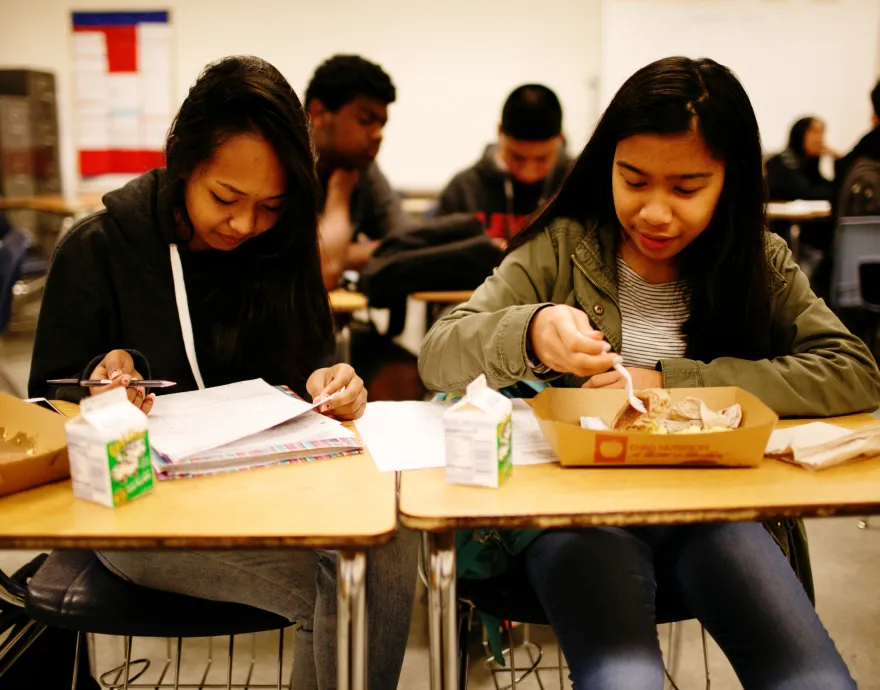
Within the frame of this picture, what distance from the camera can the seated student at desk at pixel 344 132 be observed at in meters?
2.68

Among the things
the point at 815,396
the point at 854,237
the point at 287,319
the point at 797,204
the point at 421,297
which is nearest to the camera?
the point at 815,396

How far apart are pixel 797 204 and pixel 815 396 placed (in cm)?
448

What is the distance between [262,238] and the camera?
1512mm

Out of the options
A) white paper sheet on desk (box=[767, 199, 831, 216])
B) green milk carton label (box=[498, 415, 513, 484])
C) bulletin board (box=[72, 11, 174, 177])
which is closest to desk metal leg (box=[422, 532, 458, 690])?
green milk carton label (box=[498, 415, 513, 484])

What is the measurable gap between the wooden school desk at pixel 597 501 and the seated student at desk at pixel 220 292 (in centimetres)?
17

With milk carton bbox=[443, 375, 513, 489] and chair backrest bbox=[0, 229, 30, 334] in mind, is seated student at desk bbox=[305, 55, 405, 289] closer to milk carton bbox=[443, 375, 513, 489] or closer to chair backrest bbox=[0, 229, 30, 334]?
chair backrest bbox=[0, 229, 30, 334]

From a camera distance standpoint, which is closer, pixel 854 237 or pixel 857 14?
pixel 854 237

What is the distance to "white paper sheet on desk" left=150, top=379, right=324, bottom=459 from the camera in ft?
3.50

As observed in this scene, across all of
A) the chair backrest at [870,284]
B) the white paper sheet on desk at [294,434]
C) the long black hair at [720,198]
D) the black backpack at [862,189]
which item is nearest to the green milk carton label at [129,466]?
the white paper sheet on desk at [294,434]

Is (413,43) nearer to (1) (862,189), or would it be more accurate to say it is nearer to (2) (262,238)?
(1) (862,189)

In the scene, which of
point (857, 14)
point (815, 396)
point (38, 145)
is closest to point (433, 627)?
point (815, 396)

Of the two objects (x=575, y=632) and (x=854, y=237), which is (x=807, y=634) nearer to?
(x=575, y=632)

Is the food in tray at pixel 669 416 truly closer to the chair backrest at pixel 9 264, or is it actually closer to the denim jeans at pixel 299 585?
the denim jeans at pixel 299 585

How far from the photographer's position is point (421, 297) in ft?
8.37
